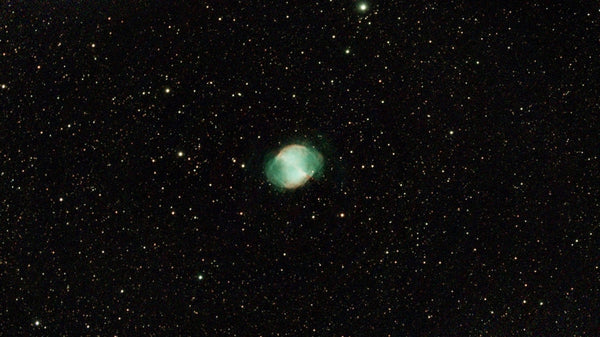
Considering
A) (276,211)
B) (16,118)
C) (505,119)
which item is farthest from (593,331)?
(16,118)

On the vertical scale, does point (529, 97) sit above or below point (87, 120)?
below

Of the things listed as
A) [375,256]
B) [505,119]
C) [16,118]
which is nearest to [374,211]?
[375,256]

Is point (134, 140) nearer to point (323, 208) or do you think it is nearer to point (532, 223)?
point (323, 208)

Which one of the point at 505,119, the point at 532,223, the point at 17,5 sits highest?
the point at 17,5
